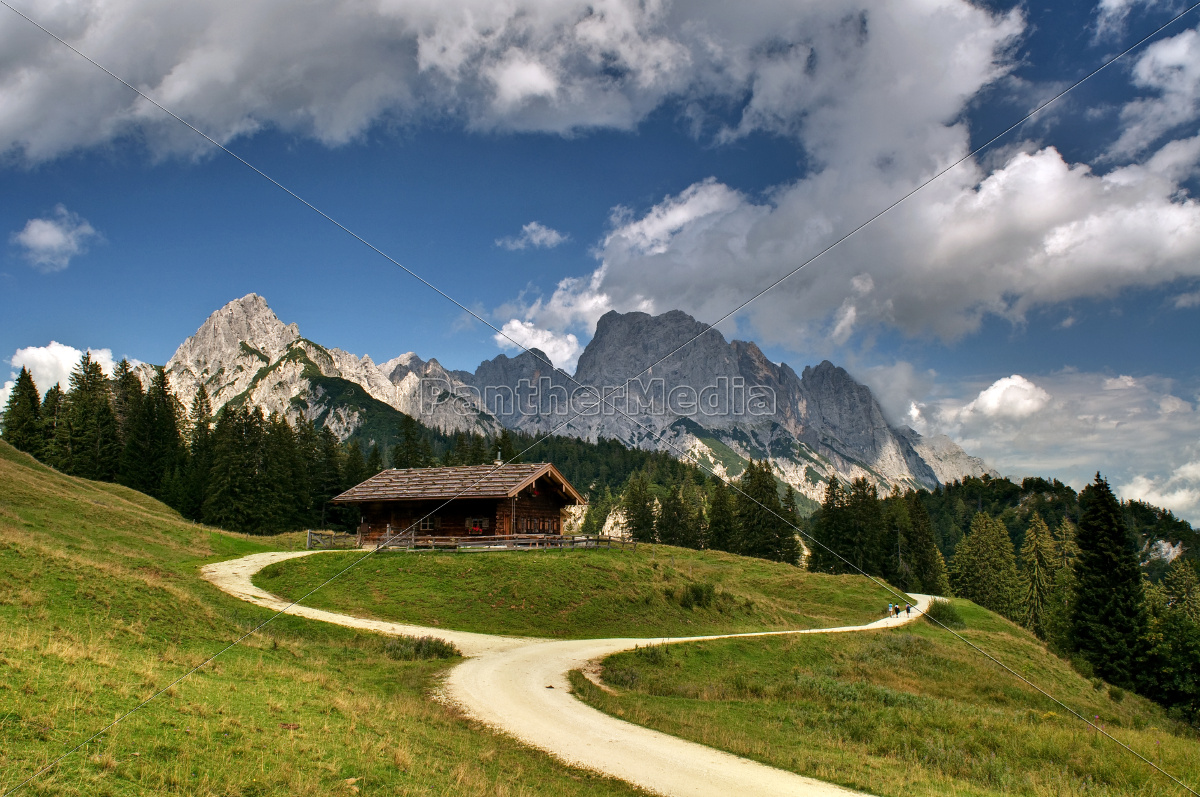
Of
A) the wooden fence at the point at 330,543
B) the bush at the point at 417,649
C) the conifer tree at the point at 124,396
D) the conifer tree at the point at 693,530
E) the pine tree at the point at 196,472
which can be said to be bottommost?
the bush at the point at 417,649

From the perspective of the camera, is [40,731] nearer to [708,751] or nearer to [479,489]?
[708,751]

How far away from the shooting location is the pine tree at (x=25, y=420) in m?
72.1

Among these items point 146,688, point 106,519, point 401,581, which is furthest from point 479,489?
point 146,688

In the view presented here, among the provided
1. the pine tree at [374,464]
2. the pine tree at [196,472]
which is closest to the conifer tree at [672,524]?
the pine tree at [374,464]

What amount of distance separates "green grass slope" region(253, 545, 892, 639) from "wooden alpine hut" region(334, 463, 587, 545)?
6.09 meters

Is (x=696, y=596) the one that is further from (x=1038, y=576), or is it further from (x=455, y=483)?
(x=1038, y=576)

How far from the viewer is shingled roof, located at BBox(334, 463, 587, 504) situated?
42122 millimetres

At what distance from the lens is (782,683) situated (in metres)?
20.5

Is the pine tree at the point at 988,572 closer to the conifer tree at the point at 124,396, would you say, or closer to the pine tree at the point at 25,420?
the conifer tree at the point at 124,396

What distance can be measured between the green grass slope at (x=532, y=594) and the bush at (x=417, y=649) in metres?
5.44

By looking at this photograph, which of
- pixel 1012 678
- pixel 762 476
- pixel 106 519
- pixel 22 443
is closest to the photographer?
pixel 1012 678

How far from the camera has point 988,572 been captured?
86.1 metres

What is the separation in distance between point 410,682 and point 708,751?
350 inches

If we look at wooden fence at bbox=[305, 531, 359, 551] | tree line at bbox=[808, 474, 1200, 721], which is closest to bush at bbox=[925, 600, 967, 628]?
tree line at bbox=[808, 474, 1200, 721]
